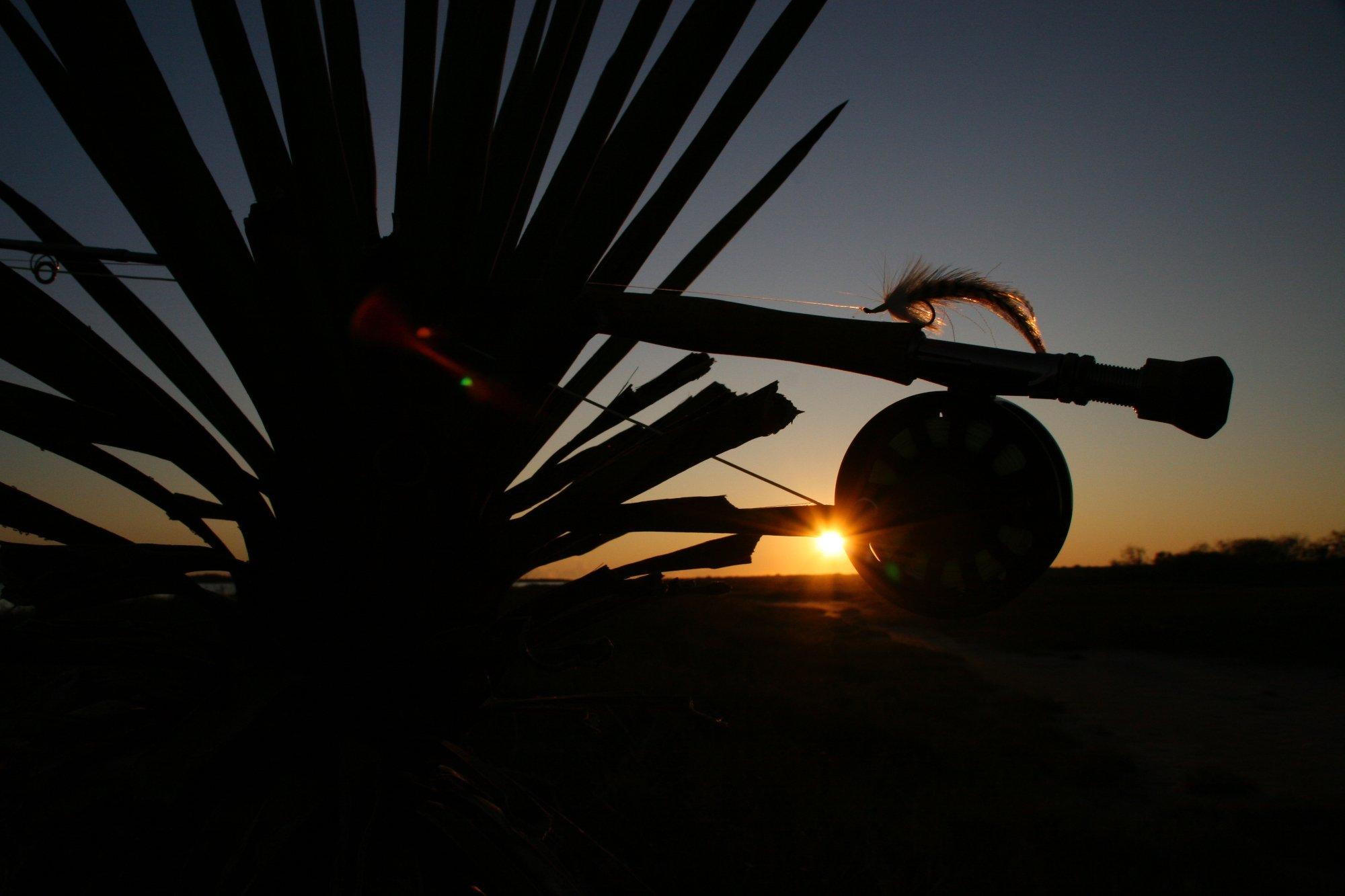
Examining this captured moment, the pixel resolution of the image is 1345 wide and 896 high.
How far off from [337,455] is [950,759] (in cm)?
1090

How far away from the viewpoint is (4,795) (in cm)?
130

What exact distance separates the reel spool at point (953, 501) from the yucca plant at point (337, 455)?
226 millimetres

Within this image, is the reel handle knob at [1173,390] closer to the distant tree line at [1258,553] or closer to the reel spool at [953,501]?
the reel spool at [953,501]

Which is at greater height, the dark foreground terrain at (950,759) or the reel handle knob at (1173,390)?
the reel handle knob at (1173,390)

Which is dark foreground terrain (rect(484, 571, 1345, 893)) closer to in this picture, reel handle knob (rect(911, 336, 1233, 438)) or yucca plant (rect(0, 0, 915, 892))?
yucca plant (rect(0, 0, 915, 892))

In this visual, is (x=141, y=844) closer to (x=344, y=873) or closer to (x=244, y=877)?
(x=244, y=877)

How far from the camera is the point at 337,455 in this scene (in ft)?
4.56

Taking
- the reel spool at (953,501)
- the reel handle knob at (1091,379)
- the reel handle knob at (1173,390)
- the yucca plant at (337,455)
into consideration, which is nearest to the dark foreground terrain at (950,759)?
the yucca plant at (337,455)

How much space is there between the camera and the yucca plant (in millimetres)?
1124

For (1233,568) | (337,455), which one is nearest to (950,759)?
(337,455)

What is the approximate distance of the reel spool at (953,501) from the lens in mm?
1313

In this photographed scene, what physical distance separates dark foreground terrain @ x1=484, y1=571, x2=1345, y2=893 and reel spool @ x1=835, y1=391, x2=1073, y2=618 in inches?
37.8

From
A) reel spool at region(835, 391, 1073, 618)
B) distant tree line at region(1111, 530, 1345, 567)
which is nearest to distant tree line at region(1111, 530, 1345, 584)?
distant tree line at region(1111, 530, 1345, 567)

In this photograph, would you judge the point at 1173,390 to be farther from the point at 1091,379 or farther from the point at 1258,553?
the point at 1258,553
